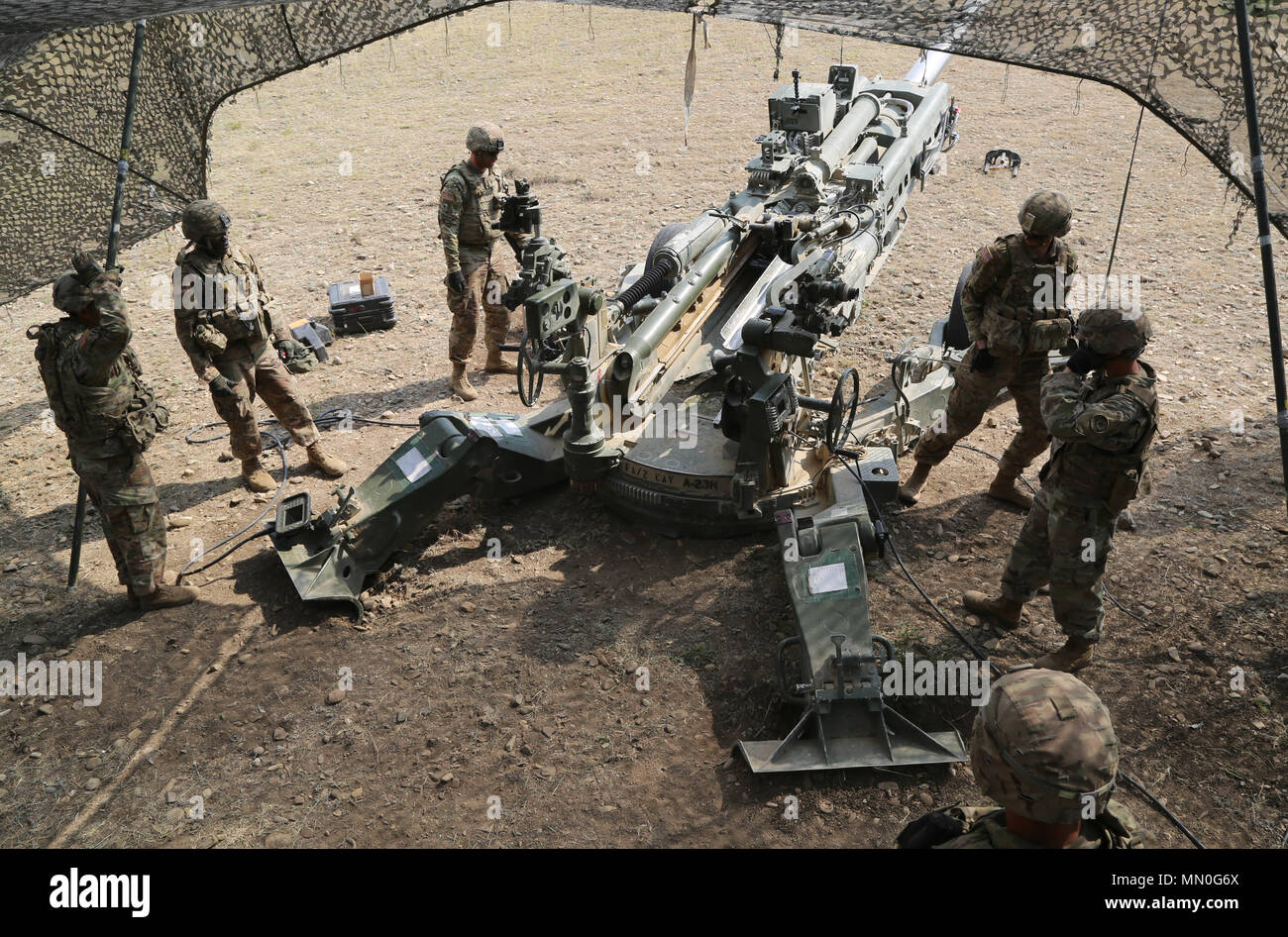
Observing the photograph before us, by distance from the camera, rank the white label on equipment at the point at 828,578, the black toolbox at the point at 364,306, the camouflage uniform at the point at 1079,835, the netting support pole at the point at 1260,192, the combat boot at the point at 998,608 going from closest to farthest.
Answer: the camouflage uniform at the point at 1079,835 < the netting support pole at the point at 1260,192 < the white label on equipment at the point at 828,578 < the combat boot at the point at 998,608 < the black toolbox at the point at 364,306

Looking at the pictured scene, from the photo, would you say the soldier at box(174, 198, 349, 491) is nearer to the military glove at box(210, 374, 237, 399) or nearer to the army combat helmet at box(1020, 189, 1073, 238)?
the military glove at box(210, 374, 237, 399)

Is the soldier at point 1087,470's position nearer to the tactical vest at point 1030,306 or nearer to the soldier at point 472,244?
the tactical vest at point 1030,306

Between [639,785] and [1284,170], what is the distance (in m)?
4.46

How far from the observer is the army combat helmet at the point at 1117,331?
4480mm

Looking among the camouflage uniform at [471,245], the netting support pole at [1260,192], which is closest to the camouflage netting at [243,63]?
the netting support pole at [1260,192]

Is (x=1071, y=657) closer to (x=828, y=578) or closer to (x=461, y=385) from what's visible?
(x=828, y=578)

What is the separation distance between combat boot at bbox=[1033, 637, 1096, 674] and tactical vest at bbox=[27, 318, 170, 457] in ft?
18.0

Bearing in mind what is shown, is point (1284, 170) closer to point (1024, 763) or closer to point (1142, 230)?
point (1024, 763)

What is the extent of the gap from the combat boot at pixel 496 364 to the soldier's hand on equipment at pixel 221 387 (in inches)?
101

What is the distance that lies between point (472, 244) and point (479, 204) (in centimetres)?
37

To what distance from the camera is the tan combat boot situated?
849 centimetres

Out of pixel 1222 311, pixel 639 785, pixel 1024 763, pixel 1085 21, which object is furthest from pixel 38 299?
pixel 1222 311

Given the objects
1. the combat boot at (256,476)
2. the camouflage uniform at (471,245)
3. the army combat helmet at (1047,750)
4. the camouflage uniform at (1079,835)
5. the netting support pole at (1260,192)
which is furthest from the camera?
the camouflage uniform at (471,245)

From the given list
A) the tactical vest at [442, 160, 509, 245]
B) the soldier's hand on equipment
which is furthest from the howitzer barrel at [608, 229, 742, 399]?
the soldier's hand on equipment
